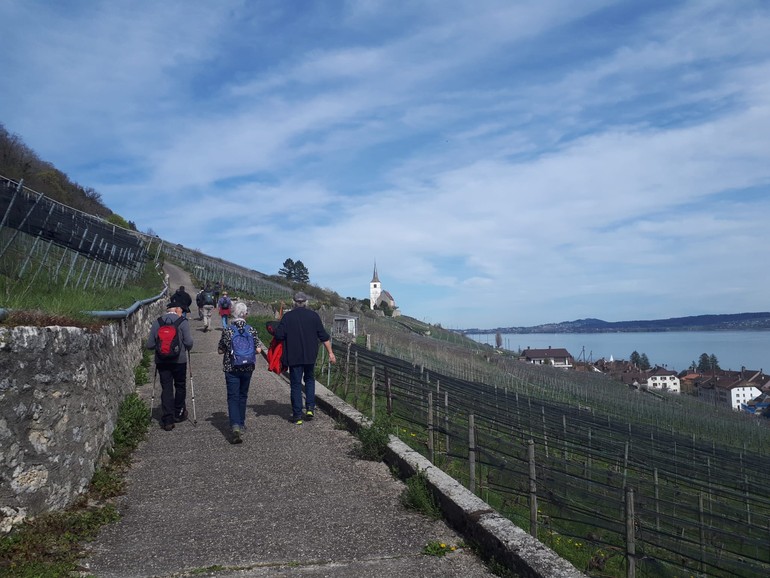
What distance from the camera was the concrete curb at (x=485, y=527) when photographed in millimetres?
4289

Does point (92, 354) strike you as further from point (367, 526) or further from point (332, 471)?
point (367, 526)

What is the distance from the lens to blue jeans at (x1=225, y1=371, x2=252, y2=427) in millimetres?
8156

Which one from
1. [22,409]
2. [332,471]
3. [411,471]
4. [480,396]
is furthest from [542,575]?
[480,396]

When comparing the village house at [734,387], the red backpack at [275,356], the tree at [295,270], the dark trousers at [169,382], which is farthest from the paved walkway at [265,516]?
the tree at [295,270]

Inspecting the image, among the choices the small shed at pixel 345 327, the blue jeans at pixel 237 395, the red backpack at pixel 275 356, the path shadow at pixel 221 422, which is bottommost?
the path shadow at pixel 221 422

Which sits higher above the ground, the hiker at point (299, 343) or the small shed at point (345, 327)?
the small shed at point (345, 327)

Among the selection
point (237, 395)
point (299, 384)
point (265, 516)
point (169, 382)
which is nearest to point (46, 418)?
point (265, 516)

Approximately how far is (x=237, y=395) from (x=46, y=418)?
327 cm

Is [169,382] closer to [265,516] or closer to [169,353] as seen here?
[169,353]

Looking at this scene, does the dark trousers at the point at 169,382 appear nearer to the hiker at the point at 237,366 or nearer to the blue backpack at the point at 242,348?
the hiker at the point at 237,366

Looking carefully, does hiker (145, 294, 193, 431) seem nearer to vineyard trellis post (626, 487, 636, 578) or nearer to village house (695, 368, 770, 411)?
vineyard trellis post (626, 487, 636, 578)

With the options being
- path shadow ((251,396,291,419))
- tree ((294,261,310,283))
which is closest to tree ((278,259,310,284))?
tree ((294,261,310,283))

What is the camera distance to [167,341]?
8625 millimetres

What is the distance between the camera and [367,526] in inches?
213
